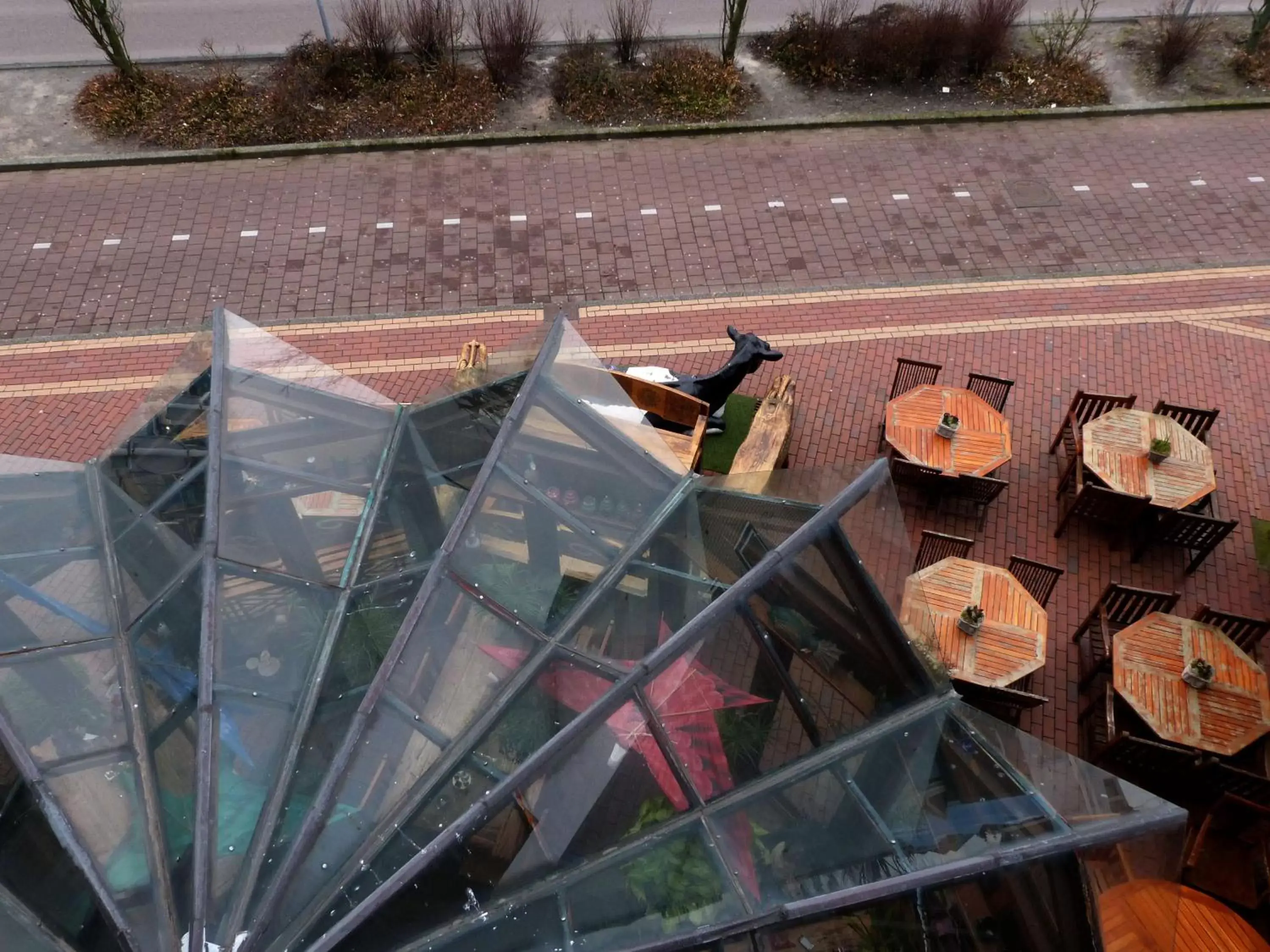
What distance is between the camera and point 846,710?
415 centimetres

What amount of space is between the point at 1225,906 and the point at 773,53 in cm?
1349

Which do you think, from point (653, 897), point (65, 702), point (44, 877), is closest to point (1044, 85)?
point (653, 897)

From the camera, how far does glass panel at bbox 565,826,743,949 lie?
10.8 feet

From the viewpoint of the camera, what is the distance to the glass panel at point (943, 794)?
3.67m

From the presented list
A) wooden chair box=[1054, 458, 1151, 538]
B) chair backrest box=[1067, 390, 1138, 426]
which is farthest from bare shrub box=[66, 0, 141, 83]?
wooden chair box=[1054, 458, 1151, 538]

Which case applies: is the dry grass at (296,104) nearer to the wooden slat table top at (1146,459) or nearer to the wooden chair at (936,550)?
the wooden chair at (936,550)

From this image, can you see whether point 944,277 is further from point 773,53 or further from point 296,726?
point 296,726

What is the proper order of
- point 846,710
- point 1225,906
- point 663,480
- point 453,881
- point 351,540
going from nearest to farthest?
point 453,881 → point 846,710 → point 351,540 → point 663,480 → point 1225,906

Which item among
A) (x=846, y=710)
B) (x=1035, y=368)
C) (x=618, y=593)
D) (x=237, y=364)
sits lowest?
(x=1035, y=368)

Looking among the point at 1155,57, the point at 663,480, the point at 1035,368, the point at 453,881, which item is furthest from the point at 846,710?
the point at 1155,57

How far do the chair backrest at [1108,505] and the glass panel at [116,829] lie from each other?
799 cm

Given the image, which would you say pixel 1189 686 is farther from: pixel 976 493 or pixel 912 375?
pixel 912 375

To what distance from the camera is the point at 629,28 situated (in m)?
14.4

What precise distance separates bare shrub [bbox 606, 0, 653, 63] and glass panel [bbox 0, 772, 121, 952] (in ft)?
46.0
